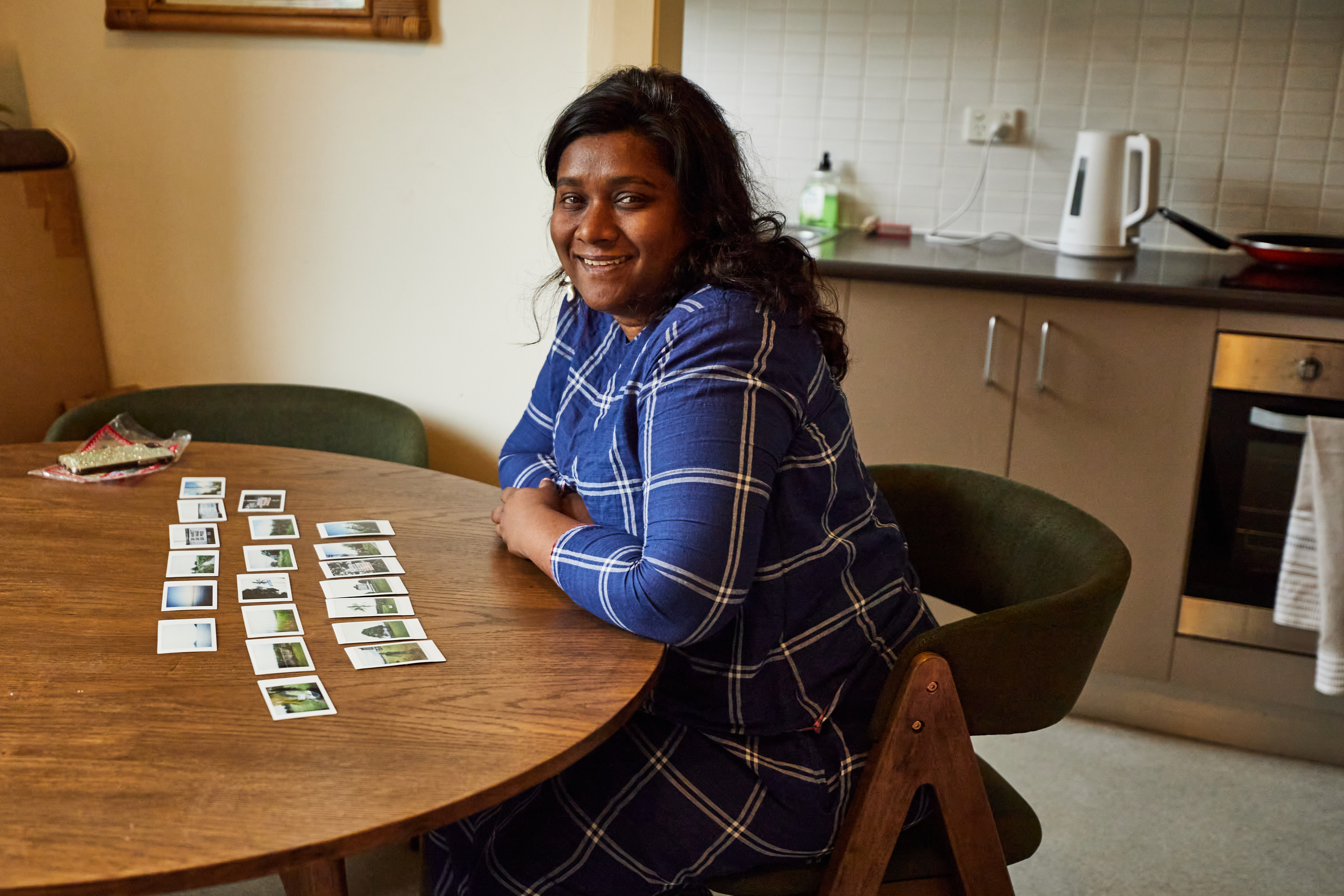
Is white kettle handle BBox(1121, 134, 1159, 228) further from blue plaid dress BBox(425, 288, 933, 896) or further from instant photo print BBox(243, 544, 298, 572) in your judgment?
instant photo print BBox(243, 544, 298, 572)

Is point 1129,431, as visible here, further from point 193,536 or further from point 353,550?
point 193,536

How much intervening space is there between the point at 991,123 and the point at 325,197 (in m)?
1.83

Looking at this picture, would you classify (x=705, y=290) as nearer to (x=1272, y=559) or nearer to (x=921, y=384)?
(x=921, y=384)

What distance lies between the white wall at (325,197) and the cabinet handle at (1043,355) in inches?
44.2

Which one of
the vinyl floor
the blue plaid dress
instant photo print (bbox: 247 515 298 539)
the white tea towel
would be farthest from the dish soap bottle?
instant photo print (bbox: 247 515 298 539)

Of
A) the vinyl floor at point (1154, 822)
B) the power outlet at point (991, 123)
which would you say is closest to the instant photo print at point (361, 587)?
the vinyl floor at point (1154, 822)

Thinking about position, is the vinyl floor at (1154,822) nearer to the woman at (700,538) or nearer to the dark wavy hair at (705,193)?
the woman at (700,538)

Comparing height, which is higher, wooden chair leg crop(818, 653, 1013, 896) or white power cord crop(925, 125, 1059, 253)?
white power cord crop(925, 125, 1059, 253)

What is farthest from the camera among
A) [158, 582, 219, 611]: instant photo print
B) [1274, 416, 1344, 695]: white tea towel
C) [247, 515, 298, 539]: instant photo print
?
[1274, 416, 1344, 695]: white tea towel

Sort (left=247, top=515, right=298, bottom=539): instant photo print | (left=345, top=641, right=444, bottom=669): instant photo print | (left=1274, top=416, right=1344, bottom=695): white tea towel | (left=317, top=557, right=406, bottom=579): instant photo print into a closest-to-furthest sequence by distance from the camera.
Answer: (left=345, top=641, right=444, bottom=669): instant photo print
(left=317, top=557, right=406, bottom=579): instant photo print
(left=247, top=515, right=298, bottom=539): instant photo print
(left=1274, top=416, right=1344, bottom=695): white tea towel

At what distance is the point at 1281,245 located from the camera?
8.82 ft

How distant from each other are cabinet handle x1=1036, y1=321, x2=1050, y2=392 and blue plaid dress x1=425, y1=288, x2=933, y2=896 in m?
1.31

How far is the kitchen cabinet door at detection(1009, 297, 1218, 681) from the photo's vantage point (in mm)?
2486

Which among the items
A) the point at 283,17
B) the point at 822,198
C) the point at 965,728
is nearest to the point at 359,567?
the point at 965,728
